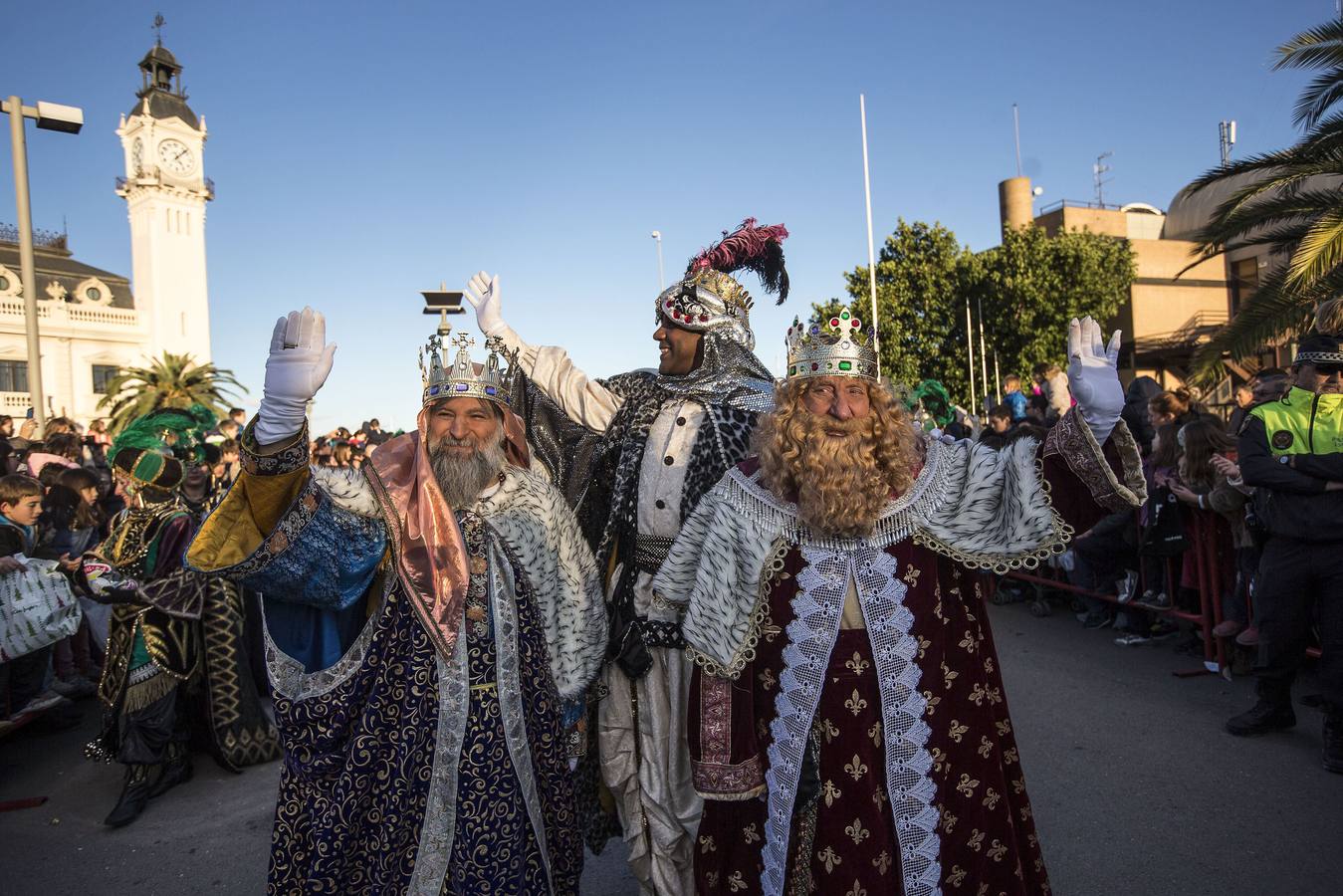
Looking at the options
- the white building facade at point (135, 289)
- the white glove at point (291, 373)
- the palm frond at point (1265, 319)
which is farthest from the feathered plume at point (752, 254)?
the white building facade at point (135, 289)

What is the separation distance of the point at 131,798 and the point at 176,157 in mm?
56037

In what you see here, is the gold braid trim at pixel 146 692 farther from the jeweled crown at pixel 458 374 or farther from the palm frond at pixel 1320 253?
the palm frond at pixel 1320 253

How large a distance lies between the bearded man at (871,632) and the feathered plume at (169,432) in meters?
4.11

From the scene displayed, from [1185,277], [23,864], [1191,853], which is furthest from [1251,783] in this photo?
[1185,277]

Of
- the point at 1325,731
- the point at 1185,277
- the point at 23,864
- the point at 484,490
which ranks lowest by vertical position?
the point at 23,864

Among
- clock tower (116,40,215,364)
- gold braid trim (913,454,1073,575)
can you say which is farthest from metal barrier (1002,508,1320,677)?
clock tower (116,40,215,364)

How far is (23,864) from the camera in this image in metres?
4.48

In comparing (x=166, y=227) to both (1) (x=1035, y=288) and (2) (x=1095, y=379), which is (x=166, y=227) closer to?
(1) (x=1035, y=288)

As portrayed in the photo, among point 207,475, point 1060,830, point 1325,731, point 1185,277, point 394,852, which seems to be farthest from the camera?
point 1185,277

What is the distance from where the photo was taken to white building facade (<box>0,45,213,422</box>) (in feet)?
140

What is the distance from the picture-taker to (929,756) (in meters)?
2.65

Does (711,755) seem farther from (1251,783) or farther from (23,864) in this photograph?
(23,864)

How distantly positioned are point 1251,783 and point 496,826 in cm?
388

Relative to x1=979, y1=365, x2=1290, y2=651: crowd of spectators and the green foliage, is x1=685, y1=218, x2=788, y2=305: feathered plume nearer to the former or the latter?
x1=979, y1=365, x2=1290, y2=651: crowd of spectators
